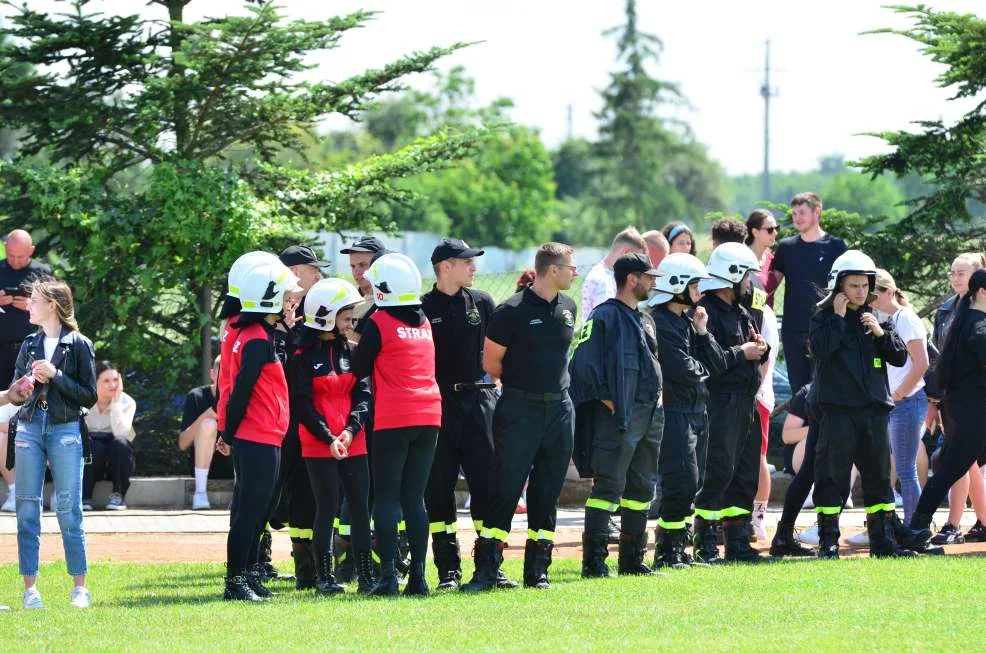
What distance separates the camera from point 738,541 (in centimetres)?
1191

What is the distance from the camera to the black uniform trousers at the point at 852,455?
12.0 metres

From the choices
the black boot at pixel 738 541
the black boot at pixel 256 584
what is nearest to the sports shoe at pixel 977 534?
the black boot at pixel 738 541

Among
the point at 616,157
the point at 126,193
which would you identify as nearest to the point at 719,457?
the point at 126,193

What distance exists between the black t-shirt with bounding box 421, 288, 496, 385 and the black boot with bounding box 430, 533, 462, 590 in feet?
3.44

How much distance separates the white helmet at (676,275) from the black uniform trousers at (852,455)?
158 centimetres

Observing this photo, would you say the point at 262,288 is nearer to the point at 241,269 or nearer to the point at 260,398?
the point at 241,269

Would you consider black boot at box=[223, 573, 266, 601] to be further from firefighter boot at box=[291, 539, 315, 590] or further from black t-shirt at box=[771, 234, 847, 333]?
black t-shirt at box=[771, 234, 847, 333]

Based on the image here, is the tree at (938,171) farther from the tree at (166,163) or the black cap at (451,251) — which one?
the black cap at (451,251)

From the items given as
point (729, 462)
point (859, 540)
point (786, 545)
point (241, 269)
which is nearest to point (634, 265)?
point (729, 462)

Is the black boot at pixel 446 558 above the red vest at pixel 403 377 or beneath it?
beneath

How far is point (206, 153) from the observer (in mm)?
18656

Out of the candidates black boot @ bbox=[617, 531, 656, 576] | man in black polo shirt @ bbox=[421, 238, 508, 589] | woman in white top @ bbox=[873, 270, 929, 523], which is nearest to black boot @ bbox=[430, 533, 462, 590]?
man in black polo shirt @ bbox=[421, 238, 508, 589]

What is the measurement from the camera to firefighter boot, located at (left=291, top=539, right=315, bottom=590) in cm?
1089

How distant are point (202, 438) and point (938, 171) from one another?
877cm
